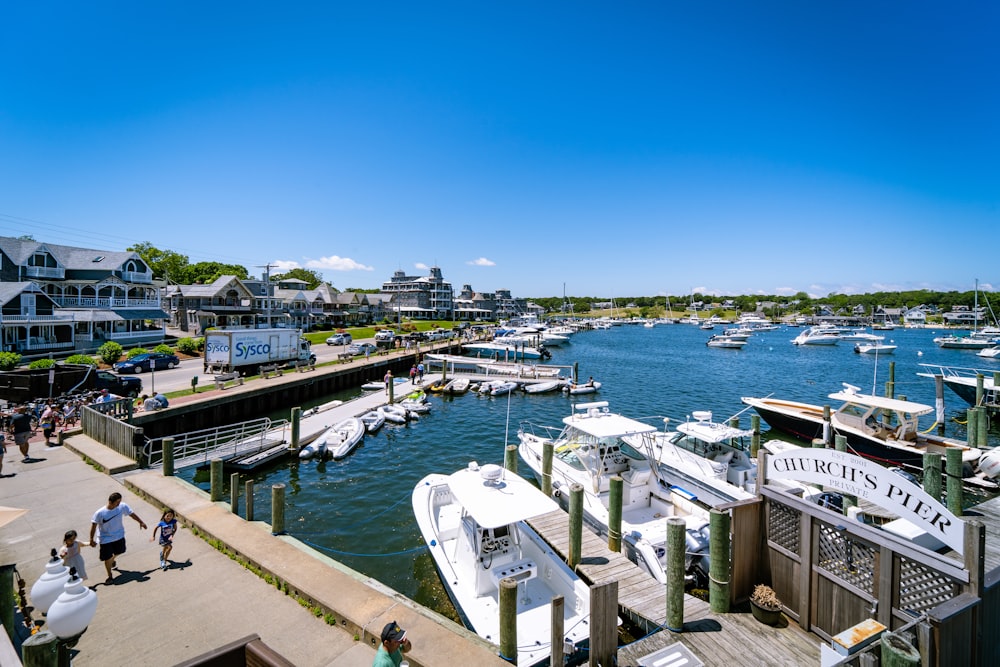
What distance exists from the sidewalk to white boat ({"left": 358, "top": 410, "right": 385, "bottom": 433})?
44.9ft

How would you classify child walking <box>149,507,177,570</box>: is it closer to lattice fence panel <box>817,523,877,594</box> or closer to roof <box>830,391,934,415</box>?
lattice fence panel <box>817,523,877,594</box>

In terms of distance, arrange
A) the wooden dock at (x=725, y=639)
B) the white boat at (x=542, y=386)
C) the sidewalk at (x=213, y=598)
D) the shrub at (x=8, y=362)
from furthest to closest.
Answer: the white boat at (x=542, y=386)
the shrub at (x=8, y=362)
the sidewalk at (x=213, y=598)
the wooden dock at (x=725, y=639)

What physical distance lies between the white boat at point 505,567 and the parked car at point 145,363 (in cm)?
3141

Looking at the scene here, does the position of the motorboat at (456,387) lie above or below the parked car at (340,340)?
below

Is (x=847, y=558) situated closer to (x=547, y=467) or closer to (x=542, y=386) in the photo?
(x=547, y=467)

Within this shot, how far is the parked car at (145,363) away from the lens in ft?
112

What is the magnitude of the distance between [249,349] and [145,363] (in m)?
7.12

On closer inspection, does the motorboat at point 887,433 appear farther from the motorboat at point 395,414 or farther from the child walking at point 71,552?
the child walking at point 71,552

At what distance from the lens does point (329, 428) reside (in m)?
25.0

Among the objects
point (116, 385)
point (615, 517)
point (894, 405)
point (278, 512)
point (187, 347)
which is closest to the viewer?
point (278, 512)

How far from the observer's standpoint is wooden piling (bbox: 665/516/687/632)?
7.75 m

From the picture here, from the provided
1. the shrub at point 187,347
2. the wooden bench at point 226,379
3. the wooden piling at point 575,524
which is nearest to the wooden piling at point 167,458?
the wooden piling at point 575,524

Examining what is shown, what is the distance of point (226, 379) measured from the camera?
106 feet

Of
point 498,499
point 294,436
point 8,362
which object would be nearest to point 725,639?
point 498,499
